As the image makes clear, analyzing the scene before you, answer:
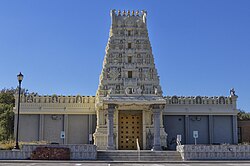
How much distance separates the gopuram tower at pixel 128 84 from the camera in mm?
40969

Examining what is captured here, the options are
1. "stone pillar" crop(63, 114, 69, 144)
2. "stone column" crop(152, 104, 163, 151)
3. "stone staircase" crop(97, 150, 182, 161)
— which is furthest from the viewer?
"stone pillar" crop(63, 114, 69, 144)

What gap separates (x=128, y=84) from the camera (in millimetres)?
42188

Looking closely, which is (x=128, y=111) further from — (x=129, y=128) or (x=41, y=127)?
(x=41, y=127)

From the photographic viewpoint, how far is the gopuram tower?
134 ft

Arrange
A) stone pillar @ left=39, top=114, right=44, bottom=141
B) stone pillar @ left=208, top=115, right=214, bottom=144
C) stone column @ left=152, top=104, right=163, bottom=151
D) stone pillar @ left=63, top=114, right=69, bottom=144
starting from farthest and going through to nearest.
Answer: stone pillar @ left=208, top=115, right=214, bottom=144, stone pillar @ left=63, top=114, right=69, bottom=144, stone pillar @ left=39, top=114, right=44, bottom=141, stone column @ left=152, top=104, right=163, bottom=151

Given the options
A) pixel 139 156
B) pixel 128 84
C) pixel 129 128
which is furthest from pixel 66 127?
pixel 139 156

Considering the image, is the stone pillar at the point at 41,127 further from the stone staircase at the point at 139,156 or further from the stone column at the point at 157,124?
the stone column at the point at 157,124

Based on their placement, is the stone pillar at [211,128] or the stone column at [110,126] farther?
the stone pillar at [211,128]

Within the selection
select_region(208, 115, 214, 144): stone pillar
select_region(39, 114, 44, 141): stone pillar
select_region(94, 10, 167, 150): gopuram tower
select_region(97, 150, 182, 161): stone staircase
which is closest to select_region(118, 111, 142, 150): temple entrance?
select_region(94, 10, 167, 150): gopuram tower

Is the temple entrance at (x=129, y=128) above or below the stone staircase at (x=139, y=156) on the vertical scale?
above

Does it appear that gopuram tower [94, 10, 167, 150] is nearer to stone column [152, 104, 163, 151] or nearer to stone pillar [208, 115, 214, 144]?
stone column [152, 104, 163, 151]

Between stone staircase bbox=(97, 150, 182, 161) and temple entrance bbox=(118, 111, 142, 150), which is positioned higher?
temple entrance bbox=(118, 111, 142, 150)

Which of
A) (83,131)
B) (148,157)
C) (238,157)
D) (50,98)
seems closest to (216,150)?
(238,157)

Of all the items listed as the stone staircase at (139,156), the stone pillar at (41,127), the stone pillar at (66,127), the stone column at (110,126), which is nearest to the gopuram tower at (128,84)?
the stone column at (110,126)
